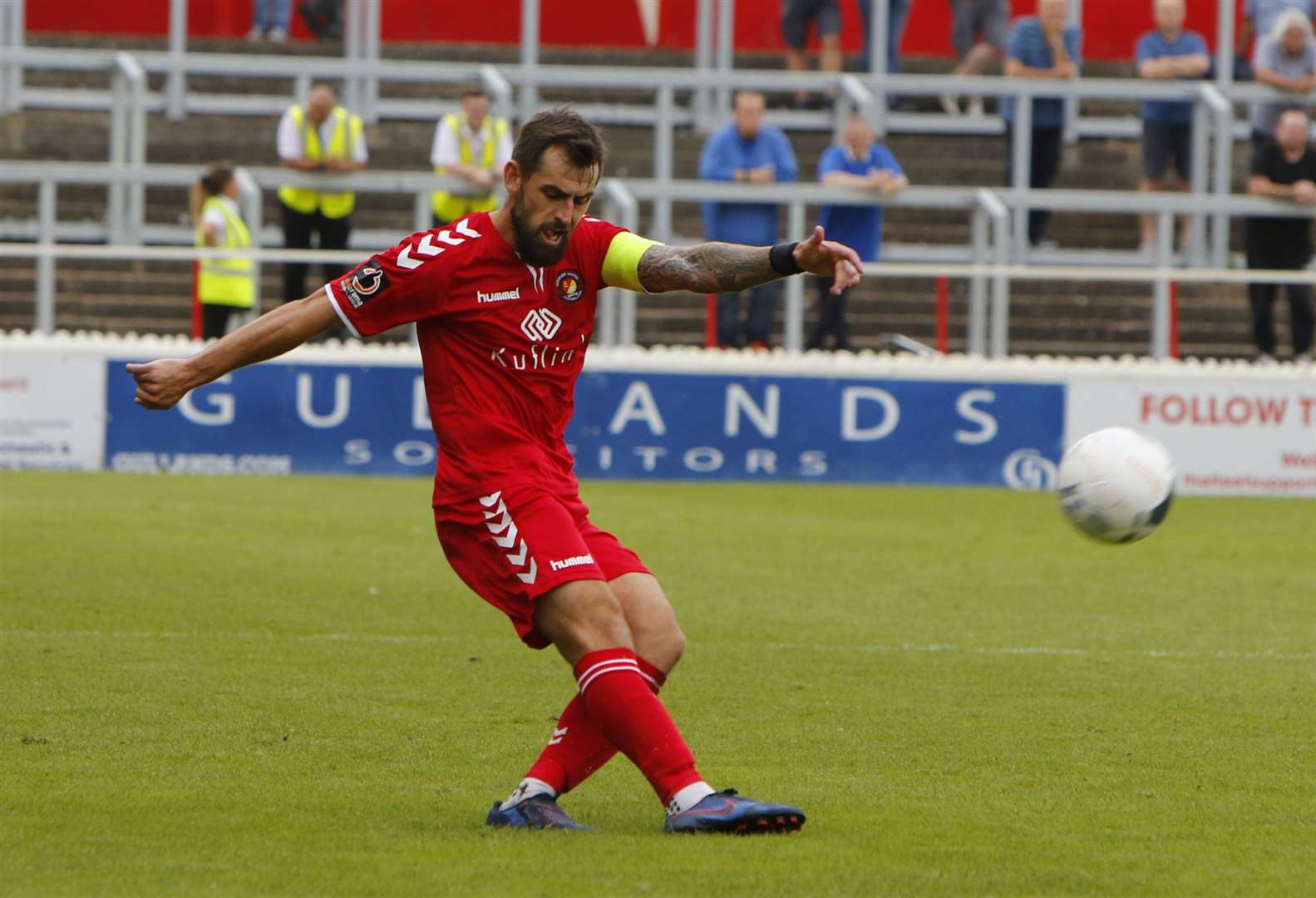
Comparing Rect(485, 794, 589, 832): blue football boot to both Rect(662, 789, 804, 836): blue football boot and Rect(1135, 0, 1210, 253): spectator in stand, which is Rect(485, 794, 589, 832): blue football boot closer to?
Rect(662, 789, 804, 836): blue football boot

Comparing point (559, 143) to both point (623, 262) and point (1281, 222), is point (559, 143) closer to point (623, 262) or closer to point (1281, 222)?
point (623, 262)

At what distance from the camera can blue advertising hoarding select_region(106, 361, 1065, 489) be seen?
16234 millimetres

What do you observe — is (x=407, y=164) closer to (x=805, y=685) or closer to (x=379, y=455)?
(x=379, y=455)

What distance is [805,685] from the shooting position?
809 centimetres

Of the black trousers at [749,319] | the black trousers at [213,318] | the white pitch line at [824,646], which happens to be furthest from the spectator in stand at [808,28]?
the white pitch line at [824,646]

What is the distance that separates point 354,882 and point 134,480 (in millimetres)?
10843

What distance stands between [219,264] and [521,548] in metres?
11.8

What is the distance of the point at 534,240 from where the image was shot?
5586 millimetres

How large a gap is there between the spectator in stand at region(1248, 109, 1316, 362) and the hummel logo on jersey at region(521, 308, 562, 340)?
13.2 meters

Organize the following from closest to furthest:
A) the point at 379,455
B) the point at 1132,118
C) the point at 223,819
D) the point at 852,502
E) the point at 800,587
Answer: the point at 223,819 < the point at 800,587 < the point at 852,502 < the point at 379,455 < the point at 1132,118

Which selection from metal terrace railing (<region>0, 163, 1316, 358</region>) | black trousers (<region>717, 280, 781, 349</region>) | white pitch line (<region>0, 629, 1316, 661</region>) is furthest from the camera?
black trousers (<region>717, 280, 781, 349</region>)

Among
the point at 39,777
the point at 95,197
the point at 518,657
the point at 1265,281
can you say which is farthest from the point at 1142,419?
the point at 39,777

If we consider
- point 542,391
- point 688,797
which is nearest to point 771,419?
point 542,391

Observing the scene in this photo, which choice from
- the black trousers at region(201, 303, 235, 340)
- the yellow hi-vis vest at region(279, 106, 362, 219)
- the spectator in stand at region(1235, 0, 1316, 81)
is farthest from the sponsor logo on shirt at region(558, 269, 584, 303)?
the spectator in stand at region(1235, 0, 1316, 81)
